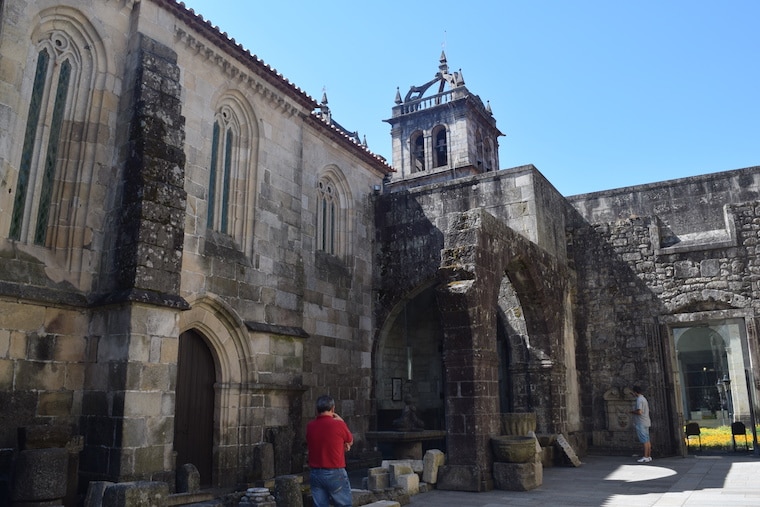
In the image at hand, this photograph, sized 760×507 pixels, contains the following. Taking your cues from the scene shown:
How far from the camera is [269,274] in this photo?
10.2 m

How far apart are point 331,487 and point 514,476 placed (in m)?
3.44

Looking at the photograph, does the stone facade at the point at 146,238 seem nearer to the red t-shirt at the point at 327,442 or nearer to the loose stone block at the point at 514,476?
the red t-shirt at the point at 327,442

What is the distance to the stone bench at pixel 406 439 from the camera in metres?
Answer: 10.1

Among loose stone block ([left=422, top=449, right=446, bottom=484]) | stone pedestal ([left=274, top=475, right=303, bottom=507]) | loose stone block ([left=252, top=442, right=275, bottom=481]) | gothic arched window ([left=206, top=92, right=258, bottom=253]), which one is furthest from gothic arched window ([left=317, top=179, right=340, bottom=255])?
stone pedestal ([left=274, top=475, right=303, bottom=507])

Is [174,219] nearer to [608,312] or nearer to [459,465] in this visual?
[459,465]

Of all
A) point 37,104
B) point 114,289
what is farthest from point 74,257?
point 37,104

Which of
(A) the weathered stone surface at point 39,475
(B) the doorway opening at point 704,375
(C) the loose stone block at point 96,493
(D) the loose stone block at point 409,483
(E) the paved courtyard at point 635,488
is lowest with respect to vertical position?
(E) the paved courtyard at point 635,488

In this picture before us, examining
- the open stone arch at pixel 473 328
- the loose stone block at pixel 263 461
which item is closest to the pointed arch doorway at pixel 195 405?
the loose stone block at pixel 263 461

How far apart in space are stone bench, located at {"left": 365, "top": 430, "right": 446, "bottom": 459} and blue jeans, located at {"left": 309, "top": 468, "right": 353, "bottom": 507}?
4644 mm

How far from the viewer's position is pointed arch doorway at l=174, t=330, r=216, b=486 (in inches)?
344

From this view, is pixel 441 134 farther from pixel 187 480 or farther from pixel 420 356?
pixel 187 480

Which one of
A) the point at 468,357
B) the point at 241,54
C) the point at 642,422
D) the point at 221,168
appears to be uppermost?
the point at 241,54

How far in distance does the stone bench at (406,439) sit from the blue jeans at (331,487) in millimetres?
4644

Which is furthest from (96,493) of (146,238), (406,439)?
(406,439)
